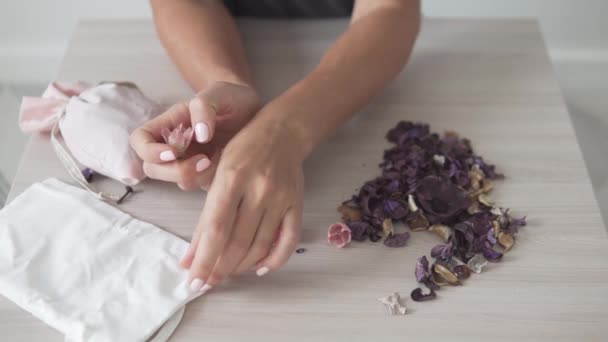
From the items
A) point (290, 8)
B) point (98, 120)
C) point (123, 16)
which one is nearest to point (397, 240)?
point (98, 120)

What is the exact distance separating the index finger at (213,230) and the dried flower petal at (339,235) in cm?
11

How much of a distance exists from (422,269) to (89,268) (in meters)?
0.32

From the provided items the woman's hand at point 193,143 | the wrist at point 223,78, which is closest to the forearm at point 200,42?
the wrist at point 223,78

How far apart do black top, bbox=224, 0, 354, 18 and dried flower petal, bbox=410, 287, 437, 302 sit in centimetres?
52

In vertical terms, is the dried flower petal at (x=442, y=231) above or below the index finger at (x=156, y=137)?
below

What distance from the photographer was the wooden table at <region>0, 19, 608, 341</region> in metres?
0.51

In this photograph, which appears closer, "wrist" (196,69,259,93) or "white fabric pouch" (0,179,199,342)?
"white fabric pouch" (0,179,199,342)

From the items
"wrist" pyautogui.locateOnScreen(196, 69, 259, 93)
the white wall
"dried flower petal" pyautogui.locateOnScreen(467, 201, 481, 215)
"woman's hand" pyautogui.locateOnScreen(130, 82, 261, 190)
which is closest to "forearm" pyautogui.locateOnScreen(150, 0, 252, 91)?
"wrist" pyautogui.locateOnScreen(196, 69, 259, 93)

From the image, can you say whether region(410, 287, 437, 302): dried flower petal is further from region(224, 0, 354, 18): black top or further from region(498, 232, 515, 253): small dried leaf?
region(224, 0, 354, 18): black top

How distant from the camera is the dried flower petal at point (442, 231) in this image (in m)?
0.57

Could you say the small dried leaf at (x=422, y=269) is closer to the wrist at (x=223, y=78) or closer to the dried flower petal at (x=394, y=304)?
the dried flower petal at (x=394, y=304)

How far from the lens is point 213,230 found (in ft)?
1.69

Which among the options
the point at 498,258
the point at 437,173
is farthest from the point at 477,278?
the point at 437,173

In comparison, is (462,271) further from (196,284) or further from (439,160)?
(196,284)
